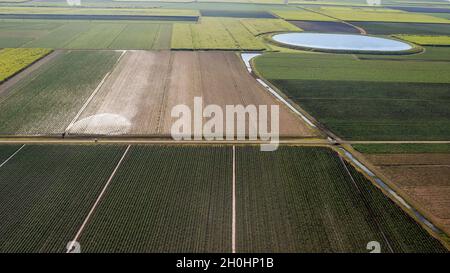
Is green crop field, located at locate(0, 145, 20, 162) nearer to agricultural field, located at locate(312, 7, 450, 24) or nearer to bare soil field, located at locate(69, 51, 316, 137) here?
bare soil field, located at locate(69, 51, 316, 137)

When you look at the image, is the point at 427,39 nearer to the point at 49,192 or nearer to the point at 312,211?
the point at 312,211

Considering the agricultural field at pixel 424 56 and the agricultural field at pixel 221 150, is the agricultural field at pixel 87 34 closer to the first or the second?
the agricultural field at pixel 221 150

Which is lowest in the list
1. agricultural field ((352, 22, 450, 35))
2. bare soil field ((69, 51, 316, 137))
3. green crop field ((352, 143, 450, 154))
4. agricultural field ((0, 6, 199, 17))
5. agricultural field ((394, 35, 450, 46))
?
green crop field ((352, 143, 450, 154))

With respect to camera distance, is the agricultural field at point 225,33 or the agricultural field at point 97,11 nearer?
the agricultural field at point 225,33

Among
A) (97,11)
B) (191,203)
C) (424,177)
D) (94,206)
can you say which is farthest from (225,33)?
(94,206)

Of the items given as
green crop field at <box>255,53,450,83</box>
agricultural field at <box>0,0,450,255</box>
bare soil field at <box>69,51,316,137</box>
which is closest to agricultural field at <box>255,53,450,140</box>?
green crop field at <box>255,53,450,83</box>

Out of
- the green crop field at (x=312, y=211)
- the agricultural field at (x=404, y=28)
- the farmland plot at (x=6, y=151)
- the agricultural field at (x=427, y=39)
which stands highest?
the agricultural field at (x=404, y=28)

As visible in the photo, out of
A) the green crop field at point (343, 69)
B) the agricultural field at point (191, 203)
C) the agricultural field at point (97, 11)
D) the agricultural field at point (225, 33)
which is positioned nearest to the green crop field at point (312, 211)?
the agricultural field at point (191, 203)
